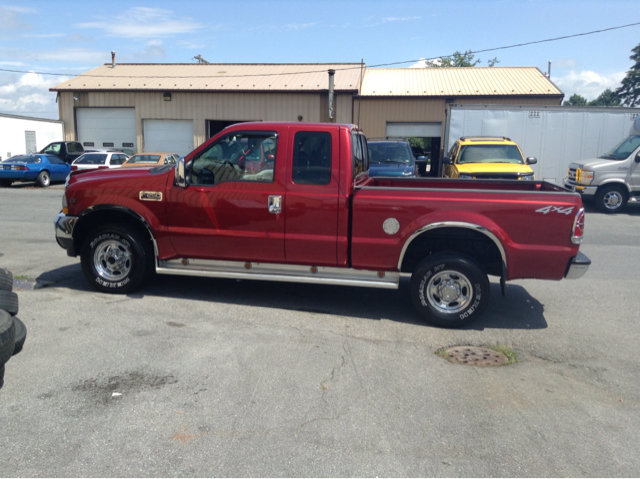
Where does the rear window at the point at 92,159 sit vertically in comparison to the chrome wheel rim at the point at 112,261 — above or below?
above

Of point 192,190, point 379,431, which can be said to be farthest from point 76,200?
point 379,431

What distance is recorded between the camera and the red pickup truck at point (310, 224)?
5.54m

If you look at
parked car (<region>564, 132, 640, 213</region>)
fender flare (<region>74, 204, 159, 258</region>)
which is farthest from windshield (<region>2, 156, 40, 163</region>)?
parked car (<region>564, 132, 640, 213</region>)

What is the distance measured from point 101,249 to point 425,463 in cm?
472

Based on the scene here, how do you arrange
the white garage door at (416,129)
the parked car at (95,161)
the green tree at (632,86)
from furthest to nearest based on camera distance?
the green tree at (632,86) → the white garage door at (416,129) → the parked car at (95,161)

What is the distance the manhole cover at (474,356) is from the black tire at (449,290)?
509 millimetres

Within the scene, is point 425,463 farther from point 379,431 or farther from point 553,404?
point 553,404

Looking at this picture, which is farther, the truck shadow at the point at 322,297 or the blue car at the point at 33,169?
the blue car at the point at 33,169

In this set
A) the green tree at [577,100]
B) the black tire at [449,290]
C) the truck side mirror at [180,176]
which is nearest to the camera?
the black tire at [449,290]

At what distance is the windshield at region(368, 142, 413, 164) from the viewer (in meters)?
15.3

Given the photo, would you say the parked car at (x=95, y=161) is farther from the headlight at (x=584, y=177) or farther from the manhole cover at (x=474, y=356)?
the manhole cover at (x=474, y=356)

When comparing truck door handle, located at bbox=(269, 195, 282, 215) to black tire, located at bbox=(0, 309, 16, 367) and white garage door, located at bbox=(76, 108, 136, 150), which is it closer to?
black tire, located at bbox=(0, 309, 16, 367)

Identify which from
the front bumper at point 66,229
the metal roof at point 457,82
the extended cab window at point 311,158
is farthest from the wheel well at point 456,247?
the metal roof at point 457,82

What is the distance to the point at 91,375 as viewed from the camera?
439 centimetres
